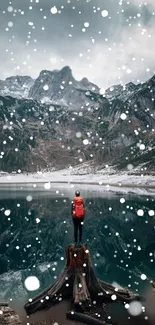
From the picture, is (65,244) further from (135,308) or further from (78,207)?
(78,207)

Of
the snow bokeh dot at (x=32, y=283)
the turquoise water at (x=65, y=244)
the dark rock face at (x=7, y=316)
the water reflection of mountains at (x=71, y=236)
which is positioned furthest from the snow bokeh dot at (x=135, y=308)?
the water reflection of mountains at (x=71, y=236)

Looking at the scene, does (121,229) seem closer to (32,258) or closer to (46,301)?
(32,258)

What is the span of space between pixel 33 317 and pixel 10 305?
11.8 feet

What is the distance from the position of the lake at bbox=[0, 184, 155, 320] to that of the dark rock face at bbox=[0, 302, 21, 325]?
237 centimetres

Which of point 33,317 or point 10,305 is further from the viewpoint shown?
point 10,305

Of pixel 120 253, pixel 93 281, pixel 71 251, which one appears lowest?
pixel 120 253

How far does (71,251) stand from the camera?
56.0ft

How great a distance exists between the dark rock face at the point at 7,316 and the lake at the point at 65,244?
7.76ft

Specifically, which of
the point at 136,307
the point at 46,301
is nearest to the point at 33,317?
the point at 46,301

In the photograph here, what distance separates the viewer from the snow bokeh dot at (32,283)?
79.1ft

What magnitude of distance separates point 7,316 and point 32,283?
8263mm

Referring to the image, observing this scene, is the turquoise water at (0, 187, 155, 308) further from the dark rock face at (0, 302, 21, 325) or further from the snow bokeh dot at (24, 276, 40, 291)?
the dark rock face at (0, 302, 21, 325)

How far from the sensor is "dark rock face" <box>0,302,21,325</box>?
16344mm

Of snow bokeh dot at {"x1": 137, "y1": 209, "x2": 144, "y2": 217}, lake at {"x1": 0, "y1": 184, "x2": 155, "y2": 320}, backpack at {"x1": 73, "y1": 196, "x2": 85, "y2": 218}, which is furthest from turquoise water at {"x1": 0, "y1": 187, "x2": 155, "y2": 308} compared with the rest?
backpack at {"x1": 73, "y1": 196, "x2": 85, "y2": 218}
